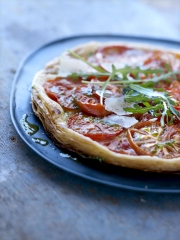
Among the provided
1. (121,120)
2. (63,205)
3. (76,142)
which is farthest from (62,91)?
(63,205)

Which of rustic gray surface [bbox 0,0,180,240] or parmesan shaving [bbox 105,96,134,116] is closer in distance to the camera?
rustic gray surface [bbox 0,0,180,240]

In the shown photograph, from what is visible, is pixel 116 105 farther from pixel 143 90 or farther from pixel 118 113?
pixel 143 90

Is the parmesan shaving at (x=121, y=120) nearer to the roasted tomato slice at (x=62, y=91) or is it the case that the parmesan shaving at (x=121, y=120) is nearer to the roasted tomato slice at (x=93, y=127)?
the roasted tomato slice at (x=93, y=127)

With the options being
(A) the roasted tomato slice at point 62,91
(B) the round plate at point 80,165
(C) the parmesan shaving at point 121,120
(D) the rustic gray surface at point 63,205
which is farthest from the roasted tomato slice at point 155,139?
(A) the roasted tomato slice at point 62,91

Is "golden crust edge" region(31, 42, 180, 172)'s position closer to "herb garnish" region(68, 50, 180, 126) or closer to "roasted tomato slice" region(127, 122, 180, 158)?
"roasted tomato slice" region(127, 122, 180, 158)

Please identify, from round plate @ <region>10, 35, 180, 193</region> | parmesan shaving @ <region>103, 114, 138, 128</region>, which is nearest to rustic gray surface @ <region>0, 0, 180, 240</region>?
round plate @ <region>10, 35, 180, 193</region>

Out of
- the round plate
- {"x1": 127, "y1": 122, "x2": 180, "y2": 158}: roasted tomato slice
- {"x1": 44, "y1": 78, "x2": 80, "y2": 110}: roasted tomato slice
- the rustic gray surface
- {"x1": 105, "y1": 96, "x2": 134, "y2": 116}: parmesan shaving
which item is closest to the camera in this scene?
the rustic gray surface

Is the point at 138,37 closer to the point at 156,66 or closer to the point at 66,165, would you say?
the point at 156,66
